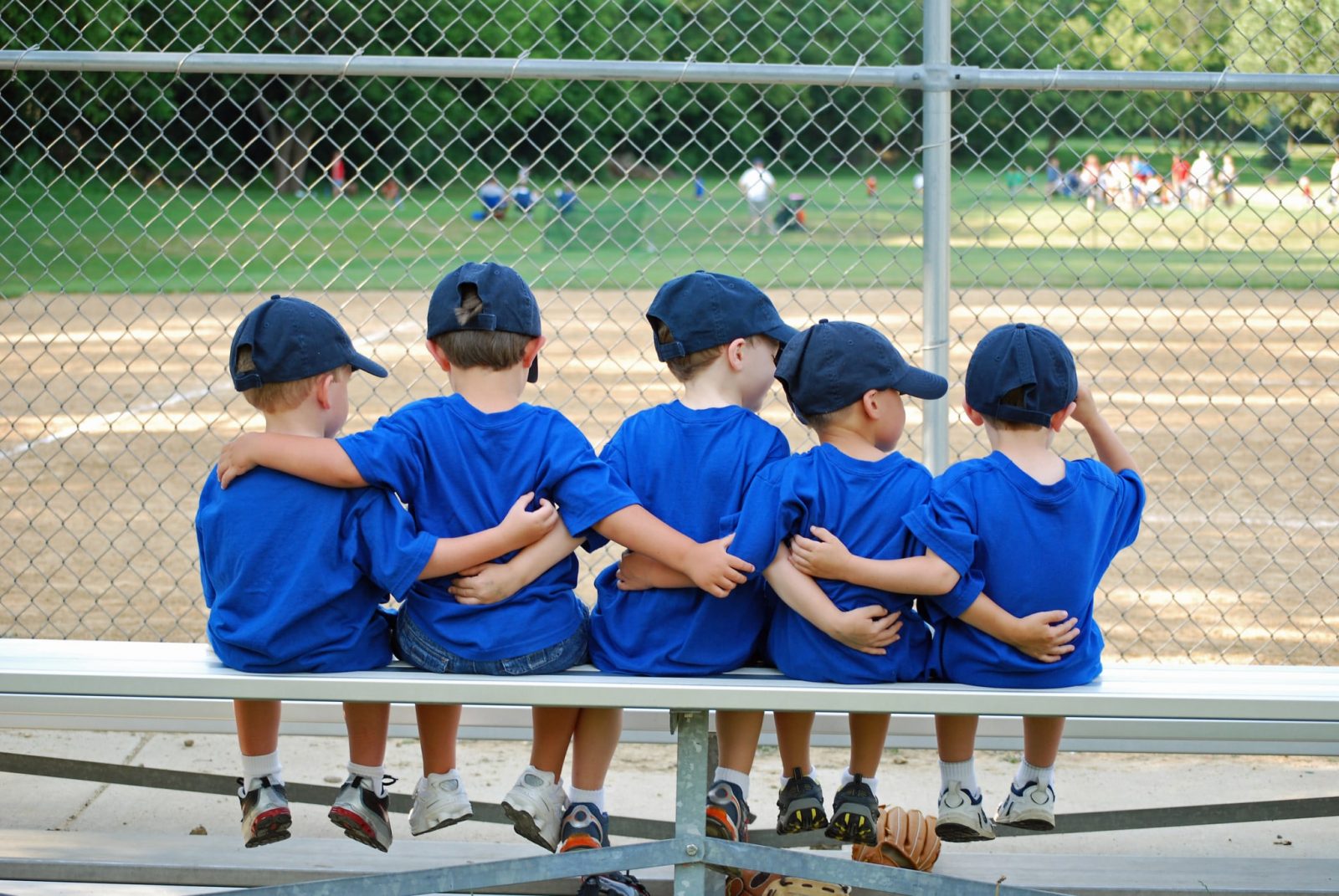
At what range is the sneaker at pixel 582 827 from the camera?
2.81 m

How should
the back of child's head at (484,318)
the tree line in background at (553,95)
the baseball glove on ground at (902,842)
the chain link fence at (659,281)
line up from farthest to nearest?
the tree line in background at (553,95) < the chain link fence at (659,281) < the baseball glove on ground at (902,842) < the back of child's head at (484,318)

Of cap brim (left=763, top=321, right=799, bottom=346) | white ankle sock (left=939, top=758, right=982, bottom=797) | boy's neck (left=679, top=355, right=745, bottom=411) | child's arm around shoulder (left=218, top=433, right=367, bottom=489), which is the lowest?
white ankle sock (left=939, top=758, right=982, bottom=797)

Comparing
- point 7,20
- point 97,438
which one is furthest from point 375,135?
point 97,438

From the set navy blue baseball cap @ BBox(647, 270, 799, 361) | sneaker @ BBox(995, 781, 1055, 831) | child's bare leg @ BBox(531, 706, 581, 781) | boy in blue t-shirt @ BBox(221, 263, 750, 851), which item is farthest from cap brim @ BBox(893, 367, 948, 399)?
child's bare leg @ BBox(531, 706, 581, 781)

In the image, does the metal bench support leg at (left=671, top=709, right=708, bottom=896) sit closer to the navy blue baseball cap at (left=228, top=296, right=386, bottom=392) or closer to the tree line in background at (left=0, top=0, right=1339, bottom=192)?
the navy blue baseball cap at (left=228, top=296, right=386, bottom=392)

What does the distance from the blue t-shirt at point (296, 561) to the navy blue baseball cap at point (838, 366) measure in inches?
30.8

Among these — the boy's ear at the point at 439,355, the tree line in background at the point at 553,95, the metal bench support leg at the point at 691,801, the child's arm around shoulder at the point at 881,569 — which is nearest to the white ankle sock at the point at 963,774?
the child's arm around shoulder at the point at 881,569

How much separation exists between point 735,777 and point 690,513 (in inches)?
22.2

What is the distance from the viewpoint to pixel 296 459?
2654mm

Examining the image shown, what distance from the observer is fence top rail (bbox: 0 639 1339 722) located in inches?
99.2

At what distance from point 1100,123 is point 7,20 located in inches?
1477

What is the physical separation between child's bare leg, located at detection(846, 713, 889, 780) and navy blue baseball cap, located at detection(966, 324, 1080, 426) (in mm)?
693

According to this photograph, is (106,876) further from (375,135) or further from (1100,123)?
(1100,123)

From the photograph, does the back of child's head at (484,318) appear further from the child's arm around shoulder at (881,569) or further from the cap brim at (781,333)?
the child's arm around shoulder at (881,569)
